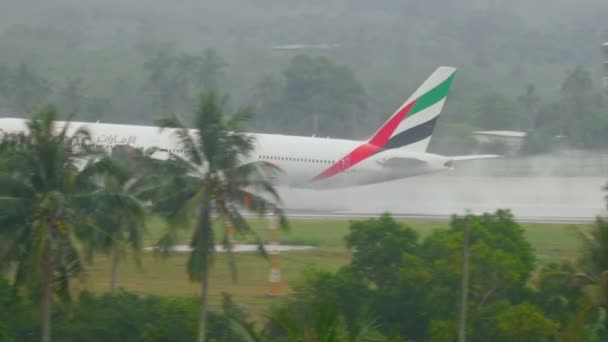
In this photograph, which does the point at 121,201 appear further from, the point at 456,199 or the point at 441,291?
the point at 456,199

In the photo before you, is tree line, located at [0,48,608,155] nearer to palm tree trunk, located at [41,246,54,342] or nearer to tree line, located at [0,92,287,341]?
tree line, located at [0,92,287,341]

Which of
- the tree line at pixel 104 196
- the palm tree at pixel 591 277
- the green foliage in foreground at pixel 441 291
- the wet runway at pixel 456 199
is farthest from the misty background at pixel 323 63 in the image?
the palm tree at pixel 591 277

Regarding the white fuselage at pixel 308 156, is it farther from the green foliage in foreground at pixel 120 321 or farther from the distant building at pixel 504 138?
the green foliage in foreground at pixel 120 321

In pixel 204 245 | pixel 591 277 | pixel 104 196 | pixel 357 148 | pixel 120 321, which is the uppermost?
pixel 357 148

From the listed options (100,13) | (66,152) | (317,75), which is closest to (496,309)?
(66,152)

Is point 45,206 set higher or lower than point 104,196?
lower

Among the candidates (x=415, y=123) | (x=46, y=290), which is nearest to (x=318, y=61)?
(x=415, y=123)
